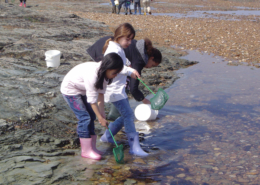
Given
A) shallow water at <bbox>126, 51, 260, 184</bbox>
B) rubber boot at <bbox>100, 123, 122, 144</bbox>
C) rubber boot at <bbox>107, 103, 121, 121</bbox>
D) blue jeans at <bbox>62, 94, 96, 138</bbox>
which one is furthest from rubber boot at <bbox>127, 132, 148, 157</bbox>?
rubber boot at <bbox>107, 103, 121, 121</bbox>

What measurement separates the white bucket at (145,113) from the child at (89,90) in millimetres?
1367

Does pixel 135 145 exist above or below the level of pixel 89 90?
below

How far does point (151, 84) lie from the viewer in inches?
254

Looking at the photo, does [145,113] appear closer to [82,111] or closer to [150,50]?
[150,50]

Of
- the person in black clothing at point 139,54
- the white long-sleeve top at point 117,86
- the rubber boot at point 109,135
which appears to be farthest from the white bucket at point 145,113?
the white long-sleeve top at point 117,86

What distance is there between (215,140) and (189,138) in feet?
1.19

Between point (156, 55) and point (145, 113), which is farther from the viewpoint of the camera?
point (145, 113)

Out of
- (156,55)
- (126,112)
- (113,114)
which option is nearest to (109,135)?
(126,112)

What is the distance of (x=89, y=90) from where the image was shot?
299 cm

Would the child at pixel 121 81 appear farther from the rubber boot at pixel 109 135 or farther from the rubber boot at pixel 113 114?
the rubber boot at pixel 113 114

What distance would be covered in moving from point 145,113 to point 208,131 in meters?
1.03

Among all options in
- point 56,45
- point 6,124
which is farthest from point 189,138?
point 56,45

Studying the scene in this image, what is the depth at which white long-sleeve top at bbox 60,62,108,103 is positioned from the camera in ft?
9.72

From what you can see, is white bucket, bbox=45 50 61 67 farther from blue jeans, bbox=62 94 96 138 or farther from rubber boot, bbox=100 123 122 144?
blue jeans, bbox=62 94 96 138
